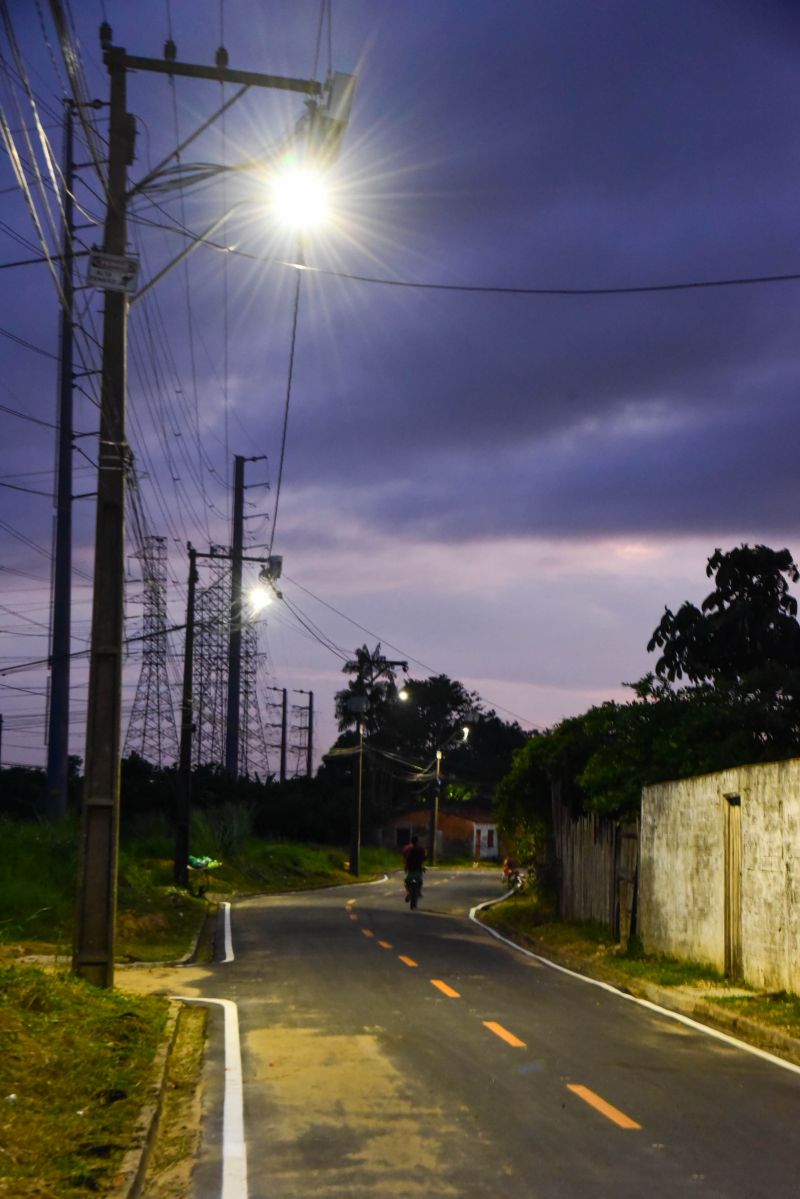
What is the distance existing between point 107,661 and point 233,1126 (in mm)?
7626

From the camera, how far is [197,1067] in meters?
11.2

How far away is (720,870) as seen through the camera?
1842 cm

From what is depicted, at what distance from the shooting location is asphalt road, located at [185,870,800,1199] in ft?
24.6

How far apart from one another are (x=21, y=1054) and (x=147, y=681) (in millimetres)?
70182

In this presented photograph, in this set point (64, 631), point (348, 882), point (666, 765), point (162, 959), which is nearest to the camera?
point (162, 959)

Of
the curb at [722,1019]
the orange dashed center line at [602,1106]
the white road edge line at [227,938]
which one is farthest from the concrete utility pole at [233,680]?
the orange dashed center line at [602,1106]

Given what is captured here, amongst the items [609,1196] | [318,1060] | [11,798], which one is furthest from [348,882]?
[609,1196]

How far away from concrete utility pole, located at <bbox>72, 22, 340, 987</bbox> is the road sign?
0.06 metres

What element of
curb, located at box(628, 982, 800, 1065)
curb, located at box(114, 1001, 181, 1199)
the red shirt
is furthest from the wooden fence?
curb, located at box(114, 1001, 181, 1199)

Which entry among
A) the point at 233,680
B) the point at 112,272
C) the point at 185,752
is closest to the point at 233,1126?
the point at 112,272

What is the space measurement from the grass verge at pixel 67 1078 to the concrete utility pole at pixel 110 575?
0.99 metres

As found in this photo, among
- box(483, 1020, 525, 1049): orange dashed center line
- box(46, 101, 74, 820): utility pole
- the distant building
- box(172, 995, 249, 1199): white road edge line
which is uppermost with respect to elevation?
box(46, 101, 74, 820): utility pole

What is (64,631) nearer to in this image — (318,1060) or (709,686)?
(709,686)

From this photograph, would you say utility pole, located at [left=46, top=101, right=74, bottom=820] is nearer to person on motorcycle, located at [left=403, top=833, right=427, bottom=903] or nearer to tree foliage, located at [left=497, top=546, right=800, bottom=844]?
person on motorcycle, located at [left=403, top=833, right=427, bottom=903]
